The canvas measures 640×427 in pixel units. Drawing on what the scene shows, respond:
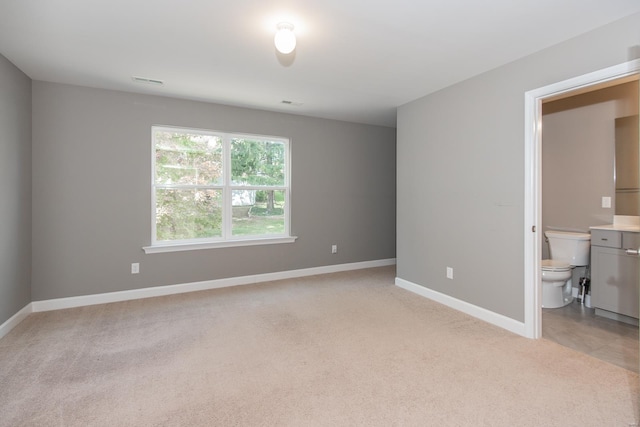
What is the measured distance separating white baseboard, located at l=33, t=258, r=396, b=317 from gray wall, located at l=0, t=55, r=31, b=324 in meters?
0.25

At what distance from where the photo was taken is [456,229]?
11.6 ft

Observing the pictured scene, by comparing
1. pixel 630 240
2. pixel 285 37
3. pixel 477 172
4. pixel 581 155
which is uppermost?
pixel 285 37

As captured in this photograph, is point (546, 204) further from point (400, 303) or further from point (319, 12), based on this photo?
point (319, 12)

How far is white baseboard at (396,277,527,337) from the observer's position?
290 cm

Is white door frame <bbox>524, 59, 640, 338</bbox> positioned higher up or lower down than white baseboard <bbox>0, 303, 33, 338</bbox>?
higher up

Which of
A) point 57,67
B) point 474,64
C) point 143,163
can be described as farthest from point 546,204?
point 57,67

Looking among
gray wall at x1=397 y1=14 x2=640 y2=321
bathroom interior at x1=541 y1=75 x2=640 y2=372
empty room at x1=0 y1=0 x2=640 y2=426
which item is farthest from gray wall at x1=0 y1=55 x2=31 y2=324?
bathroom interior at x1=541 y1=75 x2=640 y2=372

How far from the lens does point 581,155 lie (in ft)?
12.3

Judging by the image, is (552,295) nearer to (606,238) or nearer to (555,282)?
(555,282)

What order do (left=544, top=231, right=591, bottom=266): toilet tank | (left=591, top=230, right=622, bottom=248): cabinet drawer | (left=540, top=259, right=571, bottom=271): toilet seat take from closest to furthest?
1. (left=591, top=230, right=622, bottom=248): cabinet drawer
2. (left=540, top=259, right=571, bottom=271): toilet seat
3. (left=544, top=231, right=591, bottom=266): toilet tank

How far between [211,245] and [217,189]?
0.73m

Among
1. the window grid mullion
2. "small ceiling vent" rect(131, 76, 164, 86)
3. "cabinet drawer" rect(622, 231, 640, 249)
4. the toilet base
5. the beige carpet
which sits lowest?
the beige carpet

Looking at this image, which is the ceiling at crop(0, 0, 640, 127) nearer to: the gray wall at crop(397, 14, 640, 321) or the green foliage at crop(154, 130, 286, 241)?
the gray wall at crop(397, 14, 640, 321)

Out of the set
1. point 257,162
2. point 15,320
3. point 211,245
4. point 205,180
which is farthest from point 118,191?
point 257,162
